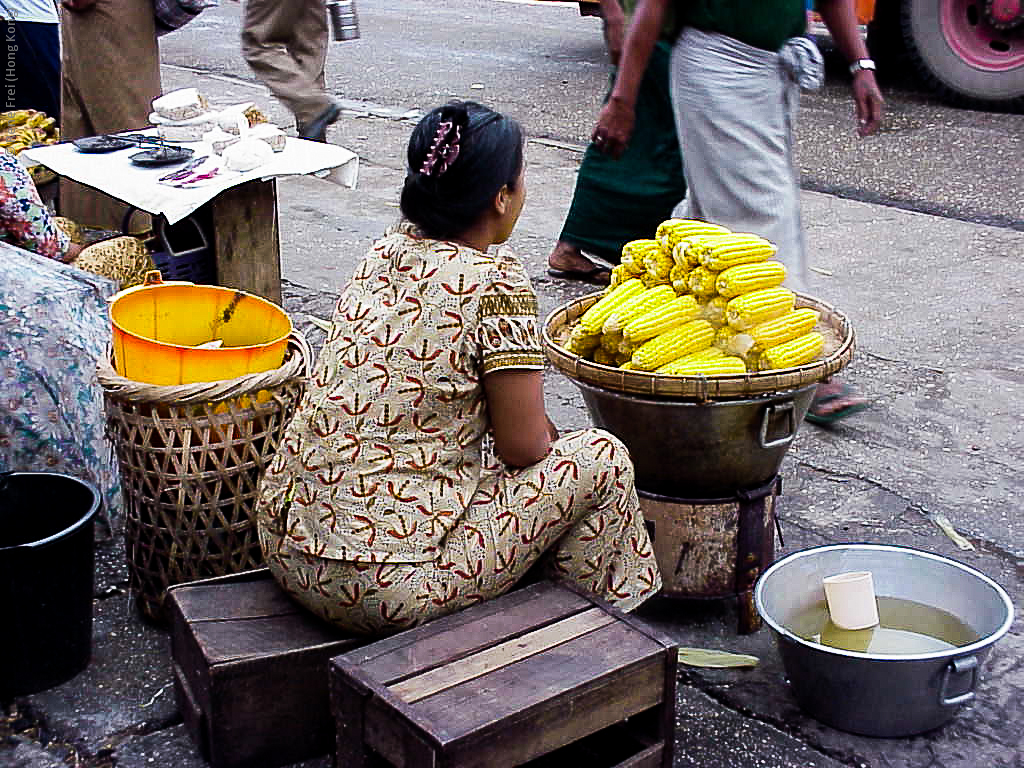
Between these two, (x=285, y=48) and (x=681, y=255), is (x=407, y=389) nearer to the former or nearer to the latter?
(x=681, y=255)

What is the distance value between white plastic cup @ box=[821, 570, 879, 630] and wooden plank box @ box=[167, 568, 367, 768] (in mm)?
991

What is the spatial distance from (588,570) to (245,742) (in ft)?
2.41

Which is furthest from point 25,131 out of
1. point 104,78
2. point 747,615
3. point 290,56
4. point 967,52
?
point 967,52

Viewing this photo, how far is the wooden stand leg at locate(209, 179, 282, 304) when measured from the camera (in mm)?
4363

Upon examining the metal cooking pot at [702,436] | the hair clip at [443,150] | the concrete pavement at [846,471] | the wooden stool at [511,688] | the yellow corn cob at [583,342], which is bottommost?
the concrete pavement at [846,471]

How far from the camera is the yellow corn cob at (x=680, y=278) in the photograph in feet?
9.98

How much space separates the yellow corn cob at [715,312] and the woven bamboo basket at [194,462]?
36.5 inches

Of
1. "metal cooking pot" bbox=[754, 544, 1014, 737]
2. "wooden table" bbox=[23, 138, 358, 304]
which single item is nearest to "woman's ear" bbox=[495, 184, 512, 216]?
"metal cooking pot" bbox=[754, 544, 1014, 737]

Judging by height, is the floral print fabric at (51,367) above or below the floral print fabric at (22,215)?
below

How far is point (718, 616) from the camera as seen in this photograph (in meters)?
3.07

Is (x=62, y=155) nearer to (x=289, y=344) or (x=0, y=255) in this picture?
(x=0, y=255)

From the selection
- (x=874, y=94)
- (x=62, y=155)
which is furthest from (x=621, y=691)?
(x=62, y=155)

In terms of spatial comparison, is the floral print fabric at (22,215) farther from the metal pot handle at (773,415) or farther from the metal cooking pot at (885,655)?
the metal cooking pot at (885,655)

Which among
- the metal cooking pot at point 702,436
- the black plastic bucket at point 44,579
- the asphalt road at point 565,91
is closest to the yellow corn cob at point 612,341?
the metal cooking pot at point 702,436
